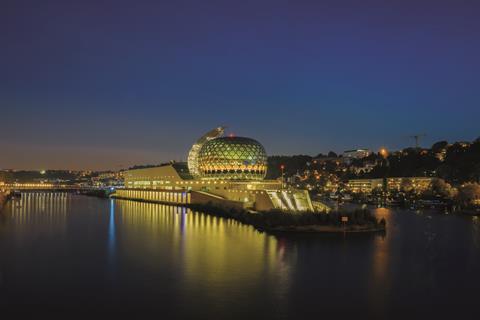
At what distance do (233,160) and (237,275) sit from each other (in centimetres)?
3748

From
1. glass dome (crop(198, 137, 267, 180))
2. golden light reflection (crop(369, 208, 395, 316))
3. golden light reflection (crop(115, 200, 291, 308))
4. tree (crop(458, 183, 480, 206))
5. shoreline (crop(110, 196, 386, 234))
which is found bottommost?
→ golden light reflection (crop(369, 208, 395, 316))

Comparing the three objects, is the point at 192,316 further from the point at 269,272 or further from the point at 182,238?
the point at 182,238

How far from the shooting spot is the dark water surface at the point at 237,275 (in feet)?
39.6

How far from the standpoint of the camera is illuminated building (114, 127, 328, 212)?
121ft

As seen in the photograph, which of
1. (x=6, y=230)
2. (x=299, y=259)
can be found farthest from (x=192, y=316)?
(x=6, y=230)

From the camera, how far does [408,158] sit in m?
90.5

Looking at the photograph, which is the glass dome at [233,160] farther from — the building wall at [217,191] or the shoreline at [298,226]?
the shoreline at [298,226]

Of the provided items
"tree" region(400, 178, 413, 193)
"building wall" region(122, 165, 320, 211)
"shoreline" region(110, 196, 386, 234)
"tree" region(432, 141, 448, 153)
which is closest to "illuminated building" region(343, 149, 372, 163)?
"tree" region(432, 141, 448, 153)

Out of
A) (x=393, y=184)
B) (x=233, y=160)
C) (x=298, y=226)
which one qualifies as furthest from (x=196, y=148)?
(x=393, y=184)

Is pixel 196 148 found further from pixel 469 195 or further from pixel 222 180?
pixel 469 195

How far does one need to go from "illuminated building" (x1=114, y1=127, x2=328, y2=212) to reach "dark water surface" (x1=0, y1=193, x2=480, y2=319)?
402 inches

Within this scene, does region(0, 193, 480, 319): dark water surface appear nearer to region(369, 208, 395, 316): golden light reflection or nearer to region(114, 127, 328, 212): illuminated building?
region(369, 208, 395, 316): golden light reflection

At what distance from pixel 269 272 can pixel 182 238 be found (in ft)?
29.5

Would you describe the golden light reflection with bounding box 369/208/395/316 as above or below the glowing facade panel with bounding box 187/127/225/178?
below
